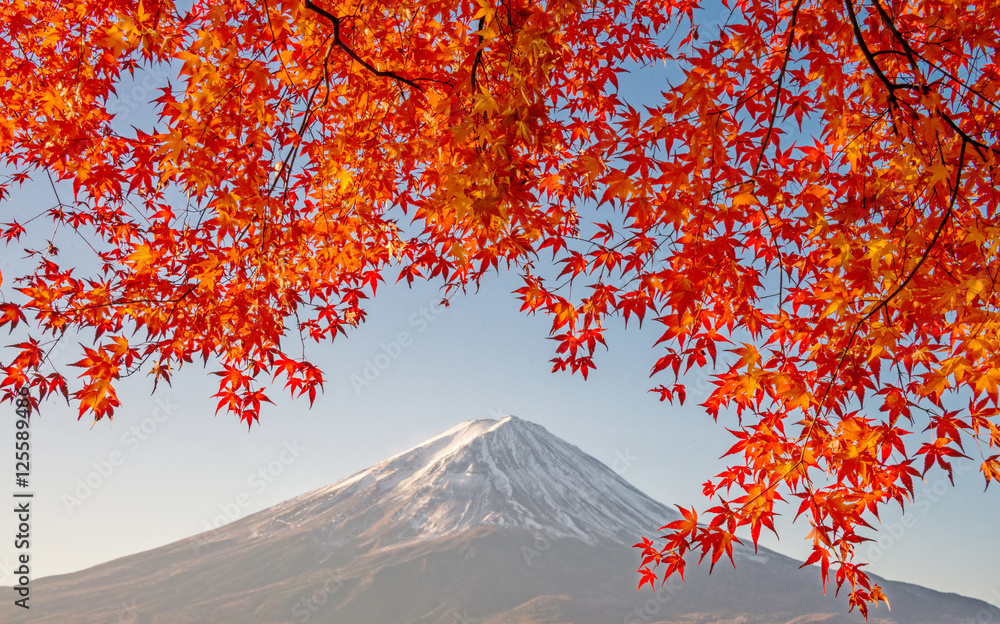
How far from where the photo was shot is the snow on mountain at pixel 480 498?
64.7 meters

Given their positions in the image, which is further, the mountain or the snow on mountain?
the snow on mountain

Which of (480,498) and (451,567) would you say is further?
(480,498)

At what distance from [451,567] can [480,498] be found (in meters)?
11.7

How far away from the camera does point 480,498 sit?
224ft

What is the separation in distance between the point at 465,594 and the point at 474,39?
58.7 metres

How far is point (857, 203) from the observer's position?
8.29ft

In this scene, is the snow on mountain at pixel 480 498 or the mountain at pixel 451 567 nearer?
the mountain at pixel 451 567

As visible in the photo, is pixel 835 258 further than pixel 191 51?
No

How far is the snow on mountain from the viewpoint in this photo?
212 ft

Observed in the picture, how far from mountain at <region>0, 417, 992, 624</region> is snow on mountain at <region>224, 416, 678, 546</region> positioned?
0.20 metres

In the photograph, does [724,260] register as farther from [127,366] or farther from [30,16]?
[30,16]

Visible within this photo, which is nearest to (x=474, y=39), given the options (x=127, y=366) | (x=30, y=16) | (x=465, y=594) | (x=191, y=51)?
(x=191, y=51)

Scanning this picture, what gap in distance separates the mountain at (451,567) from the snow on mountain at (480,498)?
204 mm

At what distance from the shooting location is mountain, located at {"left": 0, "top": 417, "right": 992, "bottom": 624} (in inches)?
2031
